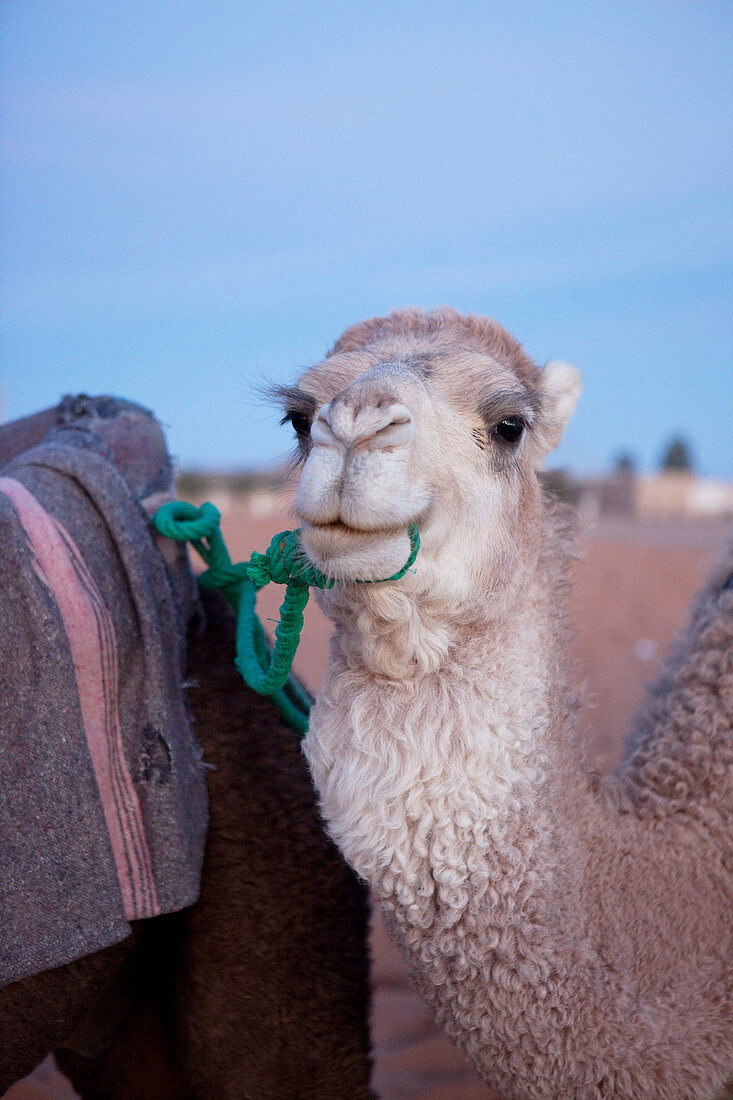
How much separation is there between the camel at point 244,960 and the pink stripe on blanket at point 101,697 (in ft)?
0.81

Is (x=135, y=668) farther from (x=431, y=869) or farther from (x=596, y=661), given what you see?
(x=596, y=661)

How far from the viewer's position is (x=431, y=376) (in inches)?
73.4

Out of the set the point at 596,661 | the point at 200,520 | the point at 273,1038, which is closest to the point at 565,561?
the point at 200,520

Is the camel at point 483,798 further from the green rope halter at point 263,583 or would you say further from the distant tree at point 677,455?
the distant tree at point 677,455

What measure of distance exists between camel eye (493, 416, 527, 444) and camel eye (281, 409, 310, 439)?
42cm

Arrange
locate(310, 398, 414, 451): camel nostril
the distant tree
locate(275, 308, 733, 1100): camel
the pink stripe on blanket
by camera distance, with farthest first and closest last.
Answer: the distant tree → the pink stripe on blanket → locate(275, 308, 733, 1100): camel → locate(310, 398, 414, 451): camel nostril

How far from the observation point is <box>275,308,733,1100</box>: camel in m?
1.78

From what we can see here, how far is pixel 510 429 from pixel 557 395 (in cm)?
36

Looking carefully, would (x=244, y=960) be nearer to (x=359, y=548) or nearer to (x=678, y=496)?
(x=359, y=548)

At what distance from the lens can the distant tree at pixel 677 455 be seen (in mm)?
61781

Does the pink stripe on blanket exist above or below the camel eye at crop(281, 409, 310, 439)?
below

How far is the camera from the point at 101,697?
6.67ft

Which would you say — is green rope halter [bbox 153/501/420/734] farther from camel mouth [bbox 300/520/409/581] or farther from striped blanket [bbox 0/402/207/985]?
striped blanket [bbox 0/402/207/985]

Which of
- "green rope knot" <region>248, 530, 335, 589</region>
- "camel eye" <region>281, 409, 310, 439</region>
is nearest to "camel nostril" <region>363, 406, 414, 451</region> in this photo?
"green rope knot" <region>248, 530, 335, 589</region>
